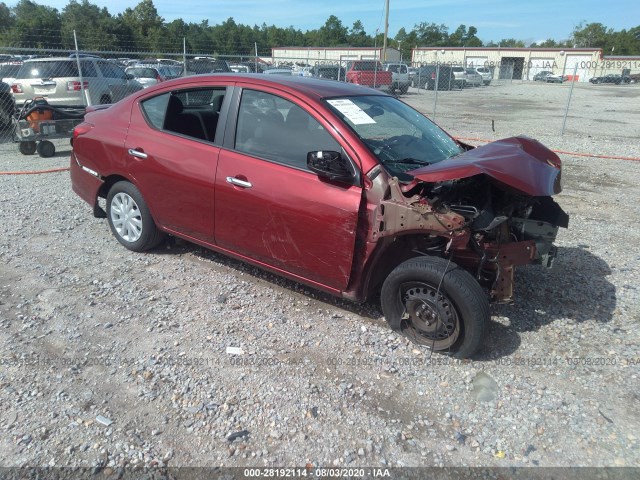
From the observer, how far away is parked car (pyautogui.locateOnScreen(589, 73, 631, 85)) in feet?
174

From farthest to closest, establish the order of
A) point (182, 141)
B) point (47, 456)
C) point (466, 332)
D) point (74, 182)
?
point (74, 182), point (182, 141), point (466, 332), point (47, 456)

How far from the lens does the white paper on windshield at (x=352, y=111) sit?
12.0 ft

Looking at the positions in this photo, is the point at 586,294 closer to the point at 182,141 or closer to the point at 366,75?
the point at 182,141

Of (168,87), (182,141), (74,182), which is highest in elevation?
(168,87)

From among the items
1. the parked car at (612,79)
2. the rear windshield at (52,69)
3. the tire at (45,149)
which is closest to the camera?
the tire at (45,149)

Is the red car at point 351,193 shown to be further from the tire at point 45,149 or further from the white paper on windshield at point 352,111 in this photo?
the tire at point 45,149

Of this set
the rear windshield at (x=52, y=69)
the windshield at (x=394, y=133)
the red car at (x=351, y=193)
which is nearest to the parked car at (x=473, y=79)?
the rear windshield at (x=52, y=69)

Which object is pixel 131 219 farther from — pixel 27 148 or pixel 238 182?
pixel 27 148

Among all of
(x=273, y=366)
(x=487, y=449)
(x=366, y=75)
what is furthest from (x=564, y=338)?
(x=366, y=75)

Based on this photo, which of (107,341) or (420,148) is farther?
(420,148)

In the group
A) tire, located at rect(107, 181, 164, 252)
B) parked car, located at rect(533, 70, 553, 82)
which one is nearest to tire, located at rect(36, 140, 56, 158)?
tire, located at rect(107, 181, 164, 252)

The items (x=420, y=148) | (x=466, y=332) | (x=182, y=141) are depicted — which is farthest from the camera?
(x=182, y=141)

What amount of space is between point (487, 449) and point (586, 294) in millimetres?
2284

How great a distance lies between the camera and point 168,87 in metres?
4.48
